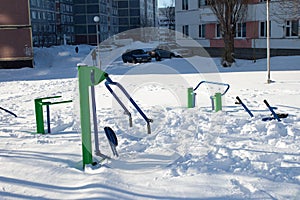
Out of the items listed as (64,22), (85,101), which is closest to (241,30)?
(85,101)

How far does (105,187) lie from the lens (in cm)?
440

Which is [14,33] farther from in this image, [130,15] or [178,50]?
[130,15]

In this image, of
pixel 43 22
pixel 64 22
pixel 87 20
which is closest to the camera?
pixel 43 22

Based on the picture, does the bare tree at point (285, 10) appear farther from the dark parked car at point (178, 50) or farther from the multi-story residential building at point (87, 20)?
the multi-story residential building at point (87, 20)

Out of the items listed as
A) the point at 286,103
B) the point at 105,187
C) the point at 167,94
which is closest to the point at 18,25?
the point at 167,94

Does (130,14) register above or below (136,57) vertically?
above

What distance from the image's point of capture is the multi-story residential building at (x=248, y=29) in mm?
22734

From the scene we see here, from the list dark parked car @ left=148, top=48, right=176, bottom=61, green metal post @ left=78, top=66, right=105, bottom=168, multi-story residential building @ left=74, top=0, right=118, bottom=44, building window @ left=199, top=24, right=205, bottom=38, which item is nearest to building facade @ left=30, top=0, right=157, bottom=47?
multi-story residential building @ left=74, top=0, right=118, bottom=44

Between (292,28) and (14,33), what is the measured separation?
19.4 m

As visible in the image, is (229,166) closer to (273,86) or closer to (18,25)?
(273,86)

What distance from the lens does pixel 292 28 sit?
2273 centimetres

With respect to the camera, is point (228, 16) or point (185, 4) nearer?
point (228, 16)

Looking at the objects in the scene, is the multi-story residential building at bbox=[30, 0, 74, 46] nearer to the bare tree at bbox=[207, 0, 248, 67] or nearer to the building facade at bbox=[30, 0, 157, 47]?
the building facade at bbox=[30, 0, 157, 47]

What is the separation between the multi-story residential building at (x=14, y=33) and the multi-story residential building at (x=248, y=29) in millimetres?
13742
